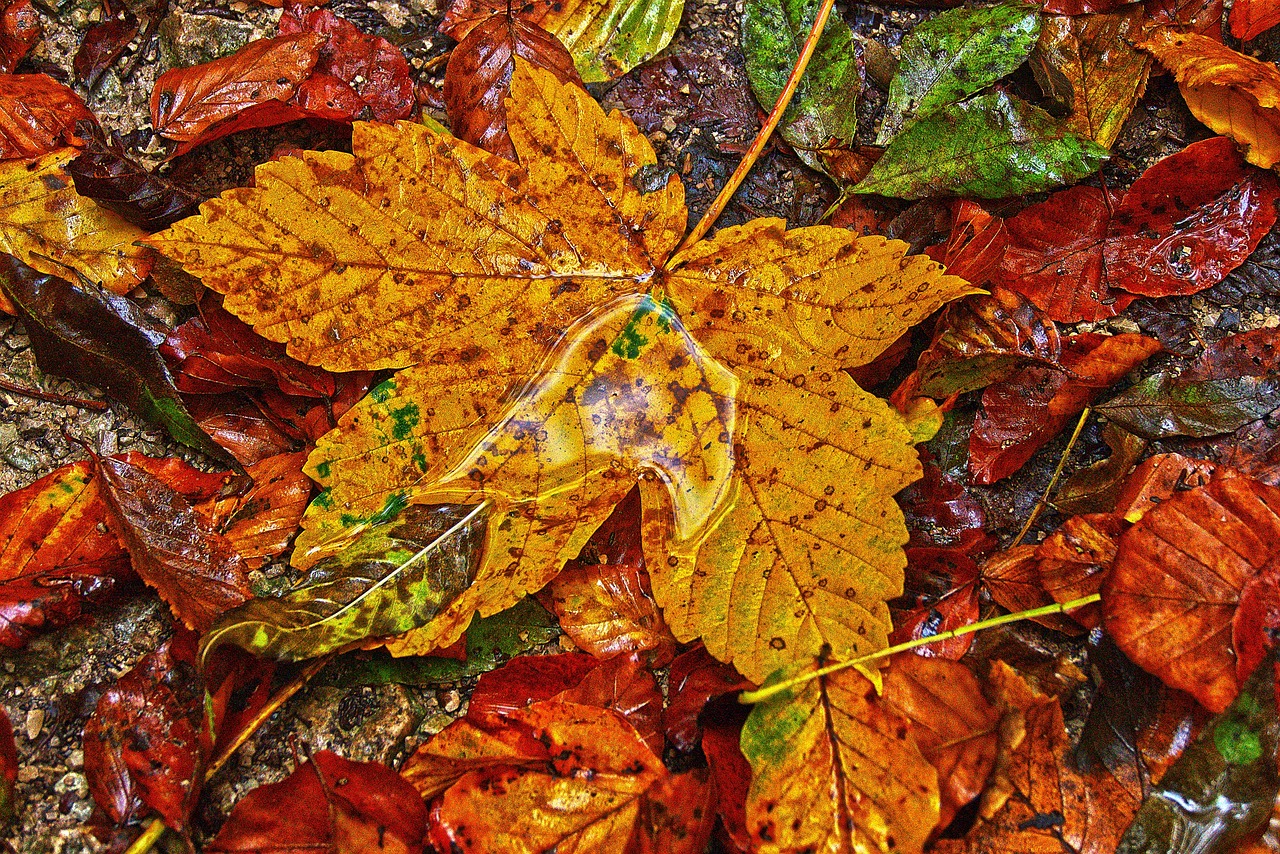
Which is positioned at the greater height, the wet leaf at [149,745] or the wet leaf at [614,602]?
the wet leaf at [614,602]

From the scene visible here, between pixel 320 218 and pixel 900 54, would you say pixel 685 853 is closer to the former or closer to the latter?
pixel 320 218

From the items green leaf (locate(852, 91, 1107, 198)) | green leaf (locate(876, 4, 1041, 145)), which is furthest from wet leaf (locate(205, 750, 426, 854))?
green leaf (locate(876, 4, 1041, 145))

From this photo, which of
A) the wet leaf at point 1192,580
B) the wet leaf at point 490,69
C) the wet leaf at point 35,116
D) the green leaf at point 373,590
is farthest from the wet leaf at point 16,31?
the wet leaf at point 1192,580

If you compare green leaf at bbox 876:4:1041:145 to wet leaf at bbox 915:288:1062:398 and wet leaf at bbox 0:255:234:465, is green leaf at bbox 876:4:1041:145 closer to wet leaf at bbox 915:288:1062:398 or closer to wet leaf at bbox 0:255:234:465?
wet leaf at bbox 915:288:1062:398

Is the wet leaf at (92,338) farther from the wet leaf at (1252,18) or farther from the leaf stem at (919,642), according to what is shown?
the wet leaf at (1252,18)

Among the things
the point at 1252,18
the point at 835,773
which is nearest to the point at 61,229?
the point at 835,773

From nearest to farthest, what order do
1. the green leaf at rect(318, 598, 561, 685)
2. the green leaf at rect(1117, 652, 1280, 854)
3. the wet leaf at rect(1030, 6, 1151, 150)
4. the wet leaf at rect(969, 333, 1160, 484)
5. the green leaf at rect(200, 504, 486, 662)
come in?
the green leaf at rect(1117, 652, 1280, 854), the green leaf at rect(200, 504, 486, 662), the green leaf at rect(318, 598, 561, 685), the wet leaf at rect(969, 333, 1160, 484), the wet leaf at rect(1030, 6, 1151, 150)

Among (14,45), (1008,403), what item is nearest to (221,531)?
(14,45)

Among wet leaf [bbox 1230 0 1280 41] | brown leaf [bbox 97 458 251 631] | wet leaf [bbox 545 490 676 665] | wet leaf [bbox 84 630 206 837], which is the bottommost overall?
wet leaf [bbox 84 630 206 837]
